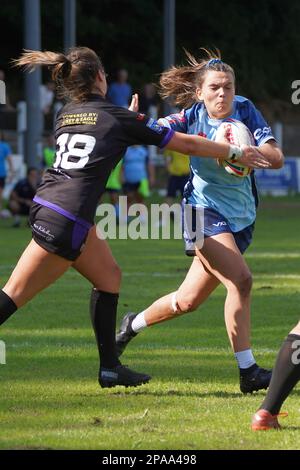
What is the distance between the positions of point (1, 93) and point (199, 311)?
15.2 meters

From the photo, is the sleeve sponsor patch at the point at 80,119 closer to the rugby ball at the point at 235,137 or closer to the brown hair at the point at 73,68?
the brown hair at the point at 73,68

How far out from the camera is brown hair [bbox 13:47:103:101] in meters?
7.24

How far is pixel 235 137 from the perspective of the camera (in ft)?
24.5

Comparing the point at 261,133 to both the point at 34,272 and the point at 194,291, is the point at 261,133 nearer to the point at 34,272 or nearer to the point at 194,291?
the point at 194,291

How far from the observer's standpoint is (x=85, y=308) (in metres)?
11.6

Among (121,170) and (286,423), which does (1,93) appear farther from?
(286,423)

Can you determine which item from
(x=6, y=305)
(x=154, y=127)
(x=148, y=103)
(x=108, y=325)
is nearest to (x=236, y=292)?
(x=108, y=325)

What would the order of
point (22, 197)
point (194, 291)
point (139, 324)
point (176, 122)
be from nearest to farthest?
point (176, 122) → point (194, 291) → point (139, 324) → point (22, 197)

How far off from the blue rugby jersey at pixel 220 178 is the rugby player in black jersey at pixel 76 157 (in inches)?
21.3

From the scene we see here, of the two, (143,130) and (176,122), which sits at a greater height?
(143,130)

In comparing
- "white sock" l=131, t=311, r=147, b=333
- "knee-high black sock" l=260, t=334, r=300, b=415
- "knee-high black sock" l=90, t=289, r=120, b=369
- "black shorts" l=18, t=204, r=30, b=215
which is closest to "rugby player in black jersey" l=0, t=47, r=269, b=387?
"knee-high black sock" l=90, t=289, r=120, b=369

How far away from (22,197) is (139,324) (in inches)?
613

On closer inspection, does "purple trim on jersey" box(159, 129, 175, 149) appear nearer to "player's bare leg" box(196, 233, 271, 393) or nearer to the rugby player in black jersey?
the rugby player in black jersey
